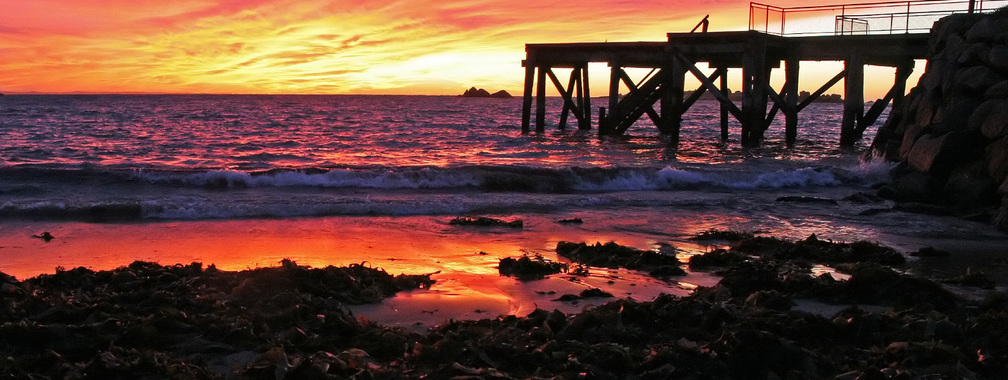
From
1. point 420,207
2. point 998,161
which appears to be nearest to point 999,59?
point 998,161

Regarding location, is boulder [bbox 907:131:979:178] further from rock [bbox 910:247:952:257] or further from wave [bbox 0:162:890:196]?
rock [bbox 910:247:952:257]

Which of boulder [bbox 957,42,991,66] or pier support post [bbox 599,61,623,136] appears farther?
pier support post [bbox 599,61,623,136]

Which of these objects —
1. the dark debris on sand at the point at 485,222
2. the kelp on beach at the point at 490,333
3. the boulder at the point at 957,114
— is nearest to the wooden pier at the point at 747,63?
the boulder at the point at 957,114

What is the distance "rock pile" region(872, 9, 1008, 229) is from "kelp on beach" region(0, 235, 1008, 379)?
19.9 feet

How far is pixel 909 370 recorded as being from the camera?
15.1 feet

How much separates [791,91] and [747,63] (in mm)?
3248

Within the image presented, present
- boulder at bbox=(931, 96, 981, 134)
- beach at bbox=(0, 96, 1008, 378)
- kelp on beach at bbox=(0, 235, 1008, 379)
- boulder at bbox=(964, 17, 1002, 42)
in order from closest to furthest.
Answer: kelp on beach at bbox=(0, 235, 1008, 379) < beach at bbox=(0, 96, 1008, 378) < boulder at bbox=(931, 96, 981, 134) < boulder at bbox=(964, 17, 1002, 42)

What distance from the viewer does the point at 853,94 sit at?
23.8 m

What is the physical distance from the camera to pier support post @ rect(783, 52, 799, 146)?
24000 millimetres

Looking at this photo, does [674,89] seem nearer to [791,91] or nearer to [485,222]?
[791,91]

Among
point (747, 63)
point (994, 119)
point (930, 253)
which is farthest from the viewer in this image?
point (747, 63)

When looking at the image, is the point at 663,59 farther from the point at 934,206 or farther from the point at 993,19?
the point at 934,206

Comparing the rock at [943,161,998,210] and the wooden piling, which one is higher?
the wooden piling

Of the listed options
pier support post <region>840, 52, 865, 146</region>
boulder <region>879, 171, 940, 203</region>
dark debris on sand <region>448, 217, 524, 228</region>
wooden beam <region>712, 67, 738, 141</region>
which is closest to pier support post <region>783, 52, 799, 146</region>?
pier support post <region>840, 52, 865, 146</region>
